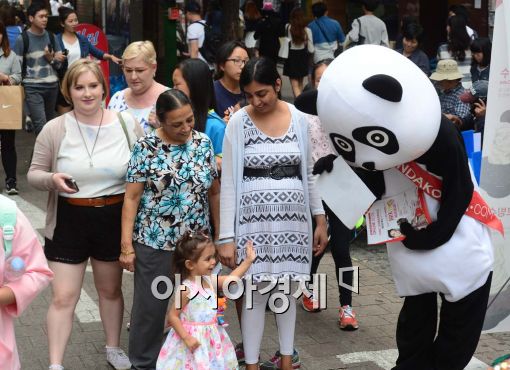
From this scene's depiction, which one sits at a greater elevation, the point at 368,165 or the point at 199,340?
the point at 368,165

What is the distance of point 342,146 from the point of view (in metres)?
4.72

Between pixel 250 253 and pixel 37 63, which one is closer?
pixel 250 253

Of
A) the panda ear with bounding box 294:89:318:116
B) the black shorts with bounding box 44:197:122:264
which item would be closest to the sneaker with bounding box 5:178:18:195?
the black shorts with bounding box 44:197:122:264

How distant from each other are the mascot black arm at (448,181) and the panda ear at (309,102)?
1.90ft

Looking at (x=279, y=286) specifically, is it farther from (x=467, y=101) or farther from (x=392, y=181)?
(x=467, y=101)

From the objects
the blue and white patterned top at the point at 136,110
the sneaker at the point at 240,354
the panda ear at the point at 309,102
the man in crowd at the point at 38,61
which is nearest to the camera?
the panda ear at the point at 309,102

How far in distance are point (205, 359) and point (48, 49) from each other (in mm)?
6748

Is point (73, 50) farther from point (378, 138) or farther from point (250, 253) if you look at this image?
point (378, 138)

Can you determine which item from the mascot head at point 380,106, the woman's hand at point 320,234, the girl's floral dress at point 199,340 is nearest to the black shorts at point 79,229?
the girl's floral dress at point 199,340

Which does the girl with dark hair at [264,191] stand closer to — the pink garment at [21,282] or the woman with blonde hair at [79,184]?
the woman with blonde hair at [79,184]

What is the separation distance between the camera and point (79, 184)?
5410 mm

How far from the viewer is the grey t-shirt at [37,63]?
34.9 ft

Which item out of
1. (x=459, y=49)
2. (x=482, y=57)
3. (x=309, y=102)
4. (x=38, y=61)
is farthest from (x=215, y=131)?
(x=38, y=61)

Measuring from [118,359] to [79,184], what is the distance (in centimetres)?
112
